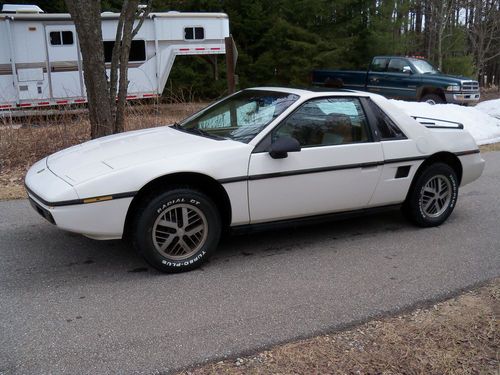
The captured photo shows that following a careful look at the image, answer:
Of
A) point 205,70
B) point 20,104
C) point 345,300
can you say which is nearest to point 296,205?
point 345,300

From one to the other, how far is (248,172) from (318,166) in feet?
2.25

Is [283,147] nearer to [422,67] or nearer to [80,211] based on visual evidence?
[80,211]

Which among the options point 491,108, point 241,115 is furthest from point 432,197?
point 491,108

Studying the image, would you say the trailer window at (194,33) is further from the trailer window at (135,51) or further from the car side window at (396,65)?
the car side window at (396,65)

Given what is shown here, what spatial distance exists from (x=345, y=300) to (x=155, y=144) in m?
2.08

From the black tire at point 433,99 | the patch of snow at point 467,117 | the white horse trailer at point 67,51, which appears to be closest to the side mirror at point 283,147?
the patch of snow at point 467,117

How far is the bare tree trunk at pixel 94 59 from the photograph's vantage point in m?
8.04

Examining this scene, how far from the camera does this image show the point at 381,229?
18.3ft

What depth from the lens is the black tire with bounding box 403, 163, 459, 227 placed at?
5.45 meters

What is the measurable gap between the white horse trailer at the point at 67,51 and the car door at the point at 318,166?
9.78 m

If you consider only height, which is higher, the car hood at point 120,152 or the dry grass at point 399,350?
the car hood at point 120,152

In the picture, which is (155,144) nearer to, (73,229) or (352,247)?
(73,229)

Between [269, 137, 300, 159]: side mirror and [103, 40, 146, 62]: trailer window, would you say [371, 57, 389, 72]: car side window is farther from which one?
[269, 137, 300, 159]: side mirror

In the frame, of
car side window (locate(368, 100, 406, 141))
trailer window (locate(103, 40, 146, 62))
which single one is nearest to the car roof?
car side window (locate(368, 100, 406, 141))
